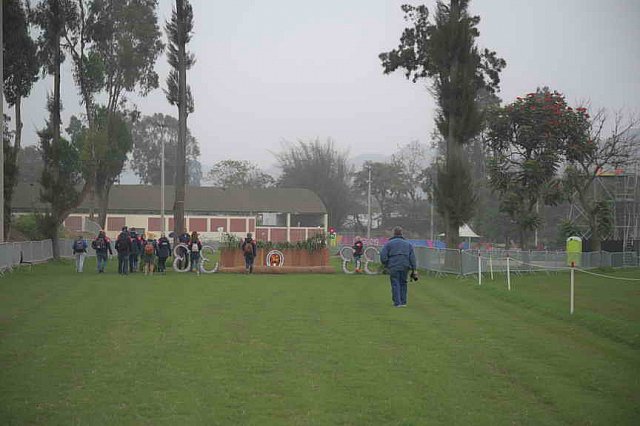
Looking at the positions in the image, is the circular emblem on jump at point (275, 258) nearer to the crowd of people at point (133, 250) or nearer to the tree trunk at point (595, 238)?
the crowd of people at point (133, 250)

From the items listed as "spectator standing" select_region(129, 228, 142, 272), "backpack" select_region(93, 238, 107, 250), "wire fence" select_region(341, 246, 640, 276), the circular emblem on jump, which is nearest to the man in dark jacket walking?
"spectator standing" select_region(129, 228, 142, 272)

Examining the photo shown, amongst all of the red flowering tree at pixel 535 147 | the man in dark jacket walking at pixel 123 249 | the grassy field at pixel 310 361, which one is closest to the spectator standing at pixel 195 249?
the man in dark jacket walking at pixel 123 249

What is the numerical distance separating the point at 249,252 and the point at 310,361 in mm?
19274

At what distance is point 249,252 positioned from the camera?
28.8 m

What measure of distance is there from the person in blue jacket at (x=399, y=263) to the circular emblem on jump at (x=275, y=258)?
13979 millimetres

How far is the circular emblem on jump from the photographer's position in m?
30.5

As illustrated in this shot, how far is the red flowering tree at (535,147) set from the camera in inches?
1633

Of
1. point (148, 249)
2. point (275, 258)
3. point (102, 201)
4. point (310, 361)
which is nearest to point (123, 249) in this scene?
point (148, 249)

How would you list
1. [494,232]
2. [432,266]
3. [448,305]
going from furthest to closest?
[494,232], [432,266], [448,305]

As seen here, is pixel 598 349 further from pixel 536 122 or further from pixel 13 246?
pixel 536 122

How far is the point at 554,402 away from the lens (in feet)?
25.6

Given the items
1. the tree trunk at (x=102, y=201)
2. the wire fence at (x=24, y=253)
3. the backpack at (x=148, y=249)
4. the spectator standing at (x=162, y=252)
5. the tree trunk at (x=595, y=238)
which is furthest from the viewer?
the tree trunk at (x=102, y=201)

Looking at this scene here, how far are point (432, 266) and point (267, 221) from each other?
195 feet

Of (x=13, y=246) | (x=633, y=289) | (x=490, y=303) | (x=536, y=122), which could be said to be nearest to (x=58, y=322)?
(x=490, y=303)
